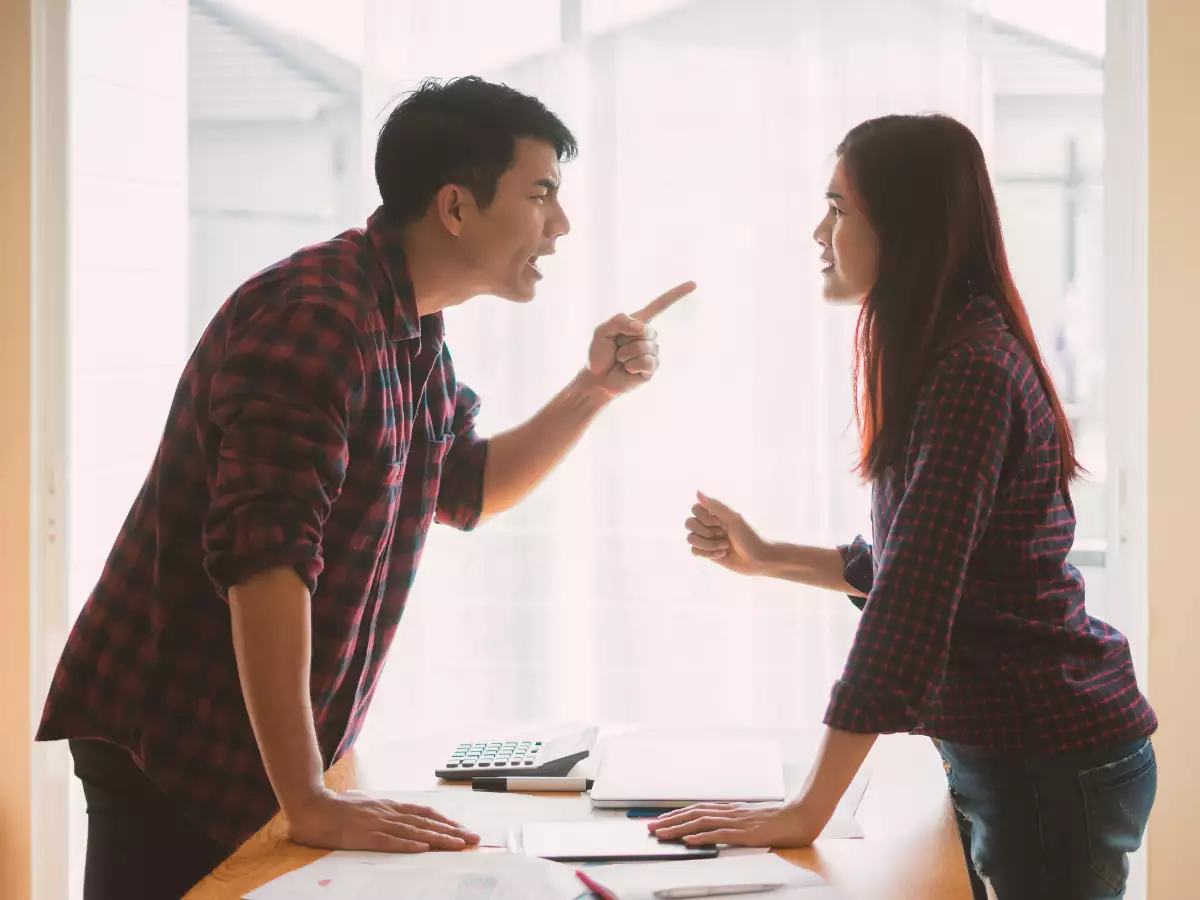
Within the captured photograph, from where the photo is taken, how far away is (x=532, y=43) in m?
2.44

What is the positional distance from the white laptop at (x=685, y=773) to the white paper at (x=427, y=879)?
0.70ft

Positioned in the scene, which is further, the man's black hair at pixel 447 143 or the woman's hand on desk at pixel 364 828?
the man's black hair at pixel 447 143

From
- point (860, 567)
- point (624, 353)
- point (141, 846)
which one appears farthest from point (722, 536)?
point (141, 846)

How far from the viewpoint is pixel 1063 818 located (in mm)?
1178

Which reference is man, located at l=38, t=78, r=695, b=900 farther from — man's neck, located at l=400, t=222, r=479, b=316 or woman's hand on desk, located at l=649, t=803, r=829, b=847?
woman's hand on desk, located at l=649, t=803, r=829, b=847

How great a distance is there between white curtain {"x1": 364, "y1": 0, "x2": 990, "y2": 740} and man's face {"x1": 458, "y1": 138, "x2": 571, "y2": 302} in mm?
868

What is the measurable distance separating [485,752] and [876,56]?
5.19 ft

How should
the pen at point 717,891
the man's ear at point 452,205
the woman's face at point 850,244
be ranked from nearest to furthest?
the pen at point 717,891
the woman's face at point 850,244
the man's ear at point 452,205

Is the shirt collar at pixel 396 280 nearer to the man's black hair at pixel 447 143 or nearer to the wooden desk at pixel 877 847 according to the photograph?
the man's black hair at pixel 447 143

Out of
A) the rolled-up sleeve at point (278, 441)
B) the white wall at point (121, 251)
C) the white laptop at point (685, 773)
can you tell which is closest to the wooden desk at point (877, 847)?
the white laptop at point (685, 773)

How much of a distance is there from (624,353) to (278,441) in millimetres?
707

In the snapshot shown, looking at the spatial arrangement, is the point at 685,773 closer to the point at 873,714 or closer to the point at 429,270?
the point at 873,714

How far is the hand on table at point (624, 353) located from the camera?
172 centimetres

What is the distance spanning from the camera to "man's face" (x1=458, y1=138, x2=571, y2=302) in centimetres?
149
